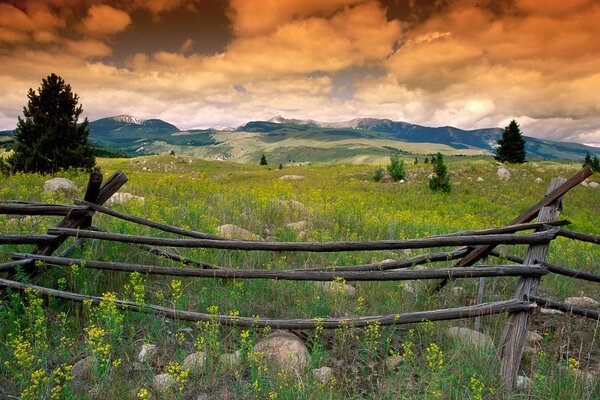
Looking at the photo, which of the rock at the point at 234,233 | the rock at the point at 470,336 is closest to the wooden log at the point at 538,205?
the rock at the point at 470,336

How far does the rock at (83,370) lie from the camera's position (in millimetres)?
3295

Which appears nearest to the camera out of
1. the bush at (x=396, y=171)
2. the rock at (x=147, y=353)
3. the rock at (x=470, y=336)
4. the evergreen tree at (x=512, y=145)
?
the rock at (x=147, y=353)

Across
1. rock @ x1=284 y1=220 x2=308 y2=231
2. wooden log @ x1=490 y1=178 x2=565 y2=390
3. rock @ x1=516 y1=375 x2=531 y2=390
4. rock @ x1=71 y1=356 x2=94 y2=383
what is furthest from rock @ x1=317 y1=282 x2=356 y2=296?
rock @ x1=284 y1=220 x2=308 y2=231

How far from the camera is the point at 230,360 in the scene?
3504 millimetres

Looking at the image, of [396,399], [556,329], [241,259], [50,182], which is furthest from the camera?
[50,182]

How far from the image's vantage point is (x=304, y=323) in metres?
3.78

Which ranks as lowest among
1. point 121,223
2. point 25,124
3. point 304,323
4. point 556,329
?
point 556,329

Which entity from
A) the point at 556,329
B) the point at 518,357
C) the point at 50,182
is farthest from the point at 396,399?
the point at 50,182

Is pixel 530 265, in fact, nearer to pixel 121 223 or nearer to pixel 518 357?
pixel 518 357

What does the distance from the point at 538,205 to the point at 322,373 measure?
11.1 ft

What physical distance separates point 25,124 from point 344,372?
1104 inches

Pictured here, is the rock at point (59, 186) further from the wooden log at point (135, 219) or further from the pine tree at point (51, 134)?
the pine tree at point (51, 134)

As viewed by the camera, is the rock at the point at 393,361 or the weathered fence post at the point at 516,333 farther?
the rock at the point at 393,361

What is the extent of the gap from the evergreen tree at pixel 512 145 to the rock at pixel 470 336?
43.5 metres
